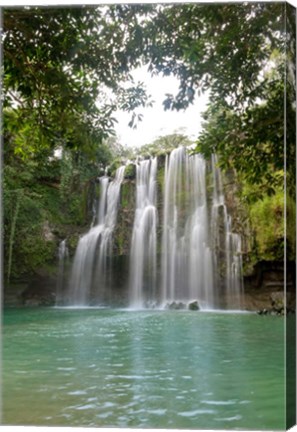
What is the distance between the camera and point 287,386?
12.0ft

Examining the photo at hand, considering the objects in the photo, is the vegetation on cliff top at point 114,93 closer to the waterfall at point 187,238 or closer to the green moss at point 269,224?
the green moss at point 269,224

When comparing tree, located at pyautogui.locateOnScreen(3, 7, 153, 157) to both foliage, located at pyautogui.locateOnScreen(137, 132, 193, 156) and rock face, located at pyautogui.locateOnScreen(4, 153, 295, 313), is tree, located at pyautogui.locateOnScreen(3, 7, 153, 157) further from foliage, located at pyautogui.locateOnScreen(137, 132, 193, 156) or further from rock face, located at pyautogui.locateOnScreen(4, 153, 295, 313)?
rock face, located at pyautogui.locateOnScreen(4, 153, 295, 313)

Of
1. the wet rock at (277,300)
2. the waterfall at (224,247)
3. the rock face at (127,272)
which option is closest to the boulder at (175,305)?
the rock face at (127,272)

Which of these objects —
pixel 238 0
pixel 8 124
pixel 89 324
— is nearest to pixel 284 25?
pixel 238 0

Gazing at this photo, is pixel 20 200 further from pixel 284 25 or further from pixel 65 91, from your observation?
pixel 284 25

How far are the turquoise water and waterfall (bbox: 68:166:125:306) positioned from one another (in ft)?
0.49

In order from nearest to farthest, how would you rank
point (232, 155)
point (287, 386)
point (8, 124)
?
point (287, 386) < point (232, 155) < point (8, 124)

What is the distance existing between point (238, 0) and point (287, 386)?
2.35 meters

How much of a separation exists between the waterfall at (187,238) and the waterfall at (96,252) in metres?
0.37

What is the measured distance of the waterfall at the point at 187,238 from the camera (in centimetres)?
396

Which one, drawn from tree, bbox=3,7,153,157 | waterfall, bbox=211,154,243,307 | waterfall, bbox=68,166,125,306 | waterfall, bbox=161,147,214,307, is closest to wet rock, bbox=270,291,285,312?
waterfall, bbox=211,154,243,307

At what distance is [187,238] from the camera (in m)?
3.95

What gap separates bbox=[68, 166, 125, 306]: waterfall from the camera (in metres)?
4.07

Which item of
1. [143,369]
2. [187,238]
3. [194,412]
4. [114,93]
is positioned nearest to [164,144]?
[114,93]
